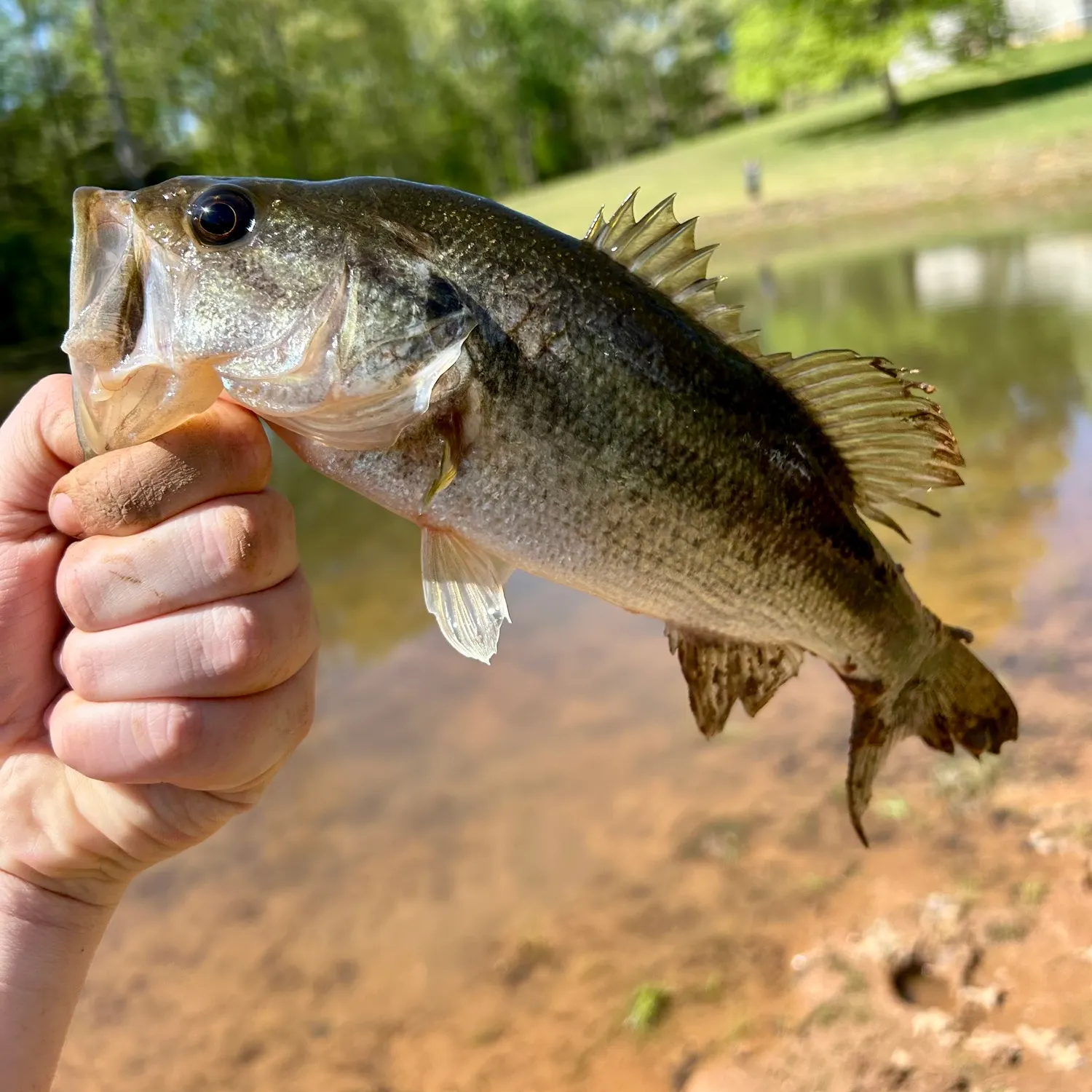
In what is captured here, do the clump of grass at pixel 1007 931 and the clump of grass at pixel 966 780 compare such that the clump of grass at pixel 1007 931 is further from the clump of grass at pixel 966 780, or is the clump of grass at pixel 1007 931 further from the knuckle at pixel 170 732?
the knuckle at pixel 170 732

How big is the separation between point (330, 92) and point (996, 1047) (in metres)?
32.3

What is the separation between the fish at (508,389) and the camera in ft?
4.18

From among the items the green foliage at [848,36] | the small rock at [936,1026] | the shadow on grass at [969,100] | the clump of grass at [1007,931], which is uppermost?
the small rock at [936,1026]

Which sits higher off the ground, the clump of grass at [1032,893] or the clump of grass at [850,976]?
the clump of grass at [850,976]

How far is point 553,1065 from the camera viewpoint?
254cm

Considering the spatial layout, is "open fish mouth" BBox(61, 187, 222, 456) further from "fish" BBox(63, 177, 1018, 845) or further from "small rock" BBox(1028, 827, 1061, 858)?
"small rock" BBox(1028, 827, 1061, 858)

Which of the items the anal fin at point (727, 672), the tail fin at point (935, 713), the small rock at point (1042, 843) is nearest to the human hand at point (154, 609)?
the anal fin at point (727, 672)

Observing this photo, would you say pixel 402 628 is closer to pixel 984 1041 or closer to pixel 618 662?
pixel 618 662

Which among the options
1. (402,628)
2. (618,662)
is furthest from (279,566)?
(402,628)

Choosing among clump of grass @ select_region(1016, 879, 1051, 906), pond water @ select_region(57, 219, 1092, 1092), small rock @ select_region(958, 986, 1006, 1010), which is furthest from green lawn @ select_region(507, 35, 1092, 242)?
small rock @ select_region(958, 986, 1006, 1010)

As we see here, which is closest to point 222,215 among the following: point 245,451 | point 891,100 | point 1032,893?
point 245,451

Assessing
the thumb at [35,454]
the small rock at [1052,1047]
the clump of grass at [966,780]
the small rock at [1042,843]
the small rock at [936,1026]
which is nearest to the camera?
the thumb at [35,454]

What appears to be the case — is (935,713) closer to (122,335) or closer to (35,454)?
(122,335)

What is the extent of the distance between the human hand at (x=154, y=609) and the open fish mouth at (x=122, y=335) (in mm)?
42
